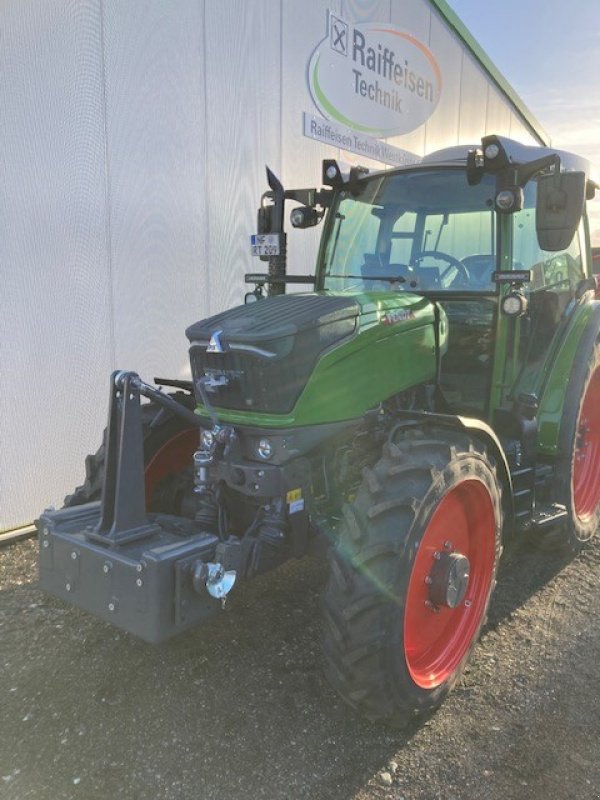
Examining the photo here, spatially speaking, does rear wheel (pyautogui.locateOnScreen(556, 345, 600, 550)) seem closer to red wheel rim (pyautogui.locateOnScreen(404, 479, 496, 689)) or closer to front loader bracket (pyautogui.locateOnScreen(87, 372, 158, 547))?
red wheel rim (pyautogui.locateOnScreen(404, 479, 496, 689))

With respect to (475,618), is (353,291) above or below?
above

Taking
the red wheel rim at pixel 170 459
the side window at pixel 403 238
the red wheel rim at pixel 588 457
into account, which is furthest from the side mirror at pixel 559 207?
the red wheel rim at pixel 170 459

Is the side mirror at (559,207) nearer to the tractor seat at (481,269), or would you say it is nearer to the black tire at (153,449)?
the tractor seat at (481,269)

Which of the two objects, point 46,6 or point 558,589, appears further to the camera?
point 46,6

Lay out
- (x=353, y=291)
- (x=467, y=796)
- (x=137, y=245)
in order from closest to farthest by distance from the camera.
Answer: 1. (x=467, y=796)
2. (x=353, y=291)
3. (x=137, y=245)

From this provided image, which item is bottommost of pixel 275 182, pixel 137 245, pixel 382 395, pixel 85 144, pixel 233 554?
pixel 233 554

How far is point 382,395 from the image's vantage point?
2.86 meters

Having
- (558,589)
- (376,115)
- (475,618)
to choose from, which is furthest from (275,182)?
(376,115)

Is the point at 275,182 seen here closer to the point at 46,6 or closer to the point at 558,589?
the point at 46,6

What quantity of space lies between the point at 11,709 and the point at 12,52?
11.4 feet

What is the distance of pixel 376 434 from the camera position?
9.41 feet

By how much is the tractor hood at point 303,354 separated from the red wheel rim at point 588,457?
1.83 metres

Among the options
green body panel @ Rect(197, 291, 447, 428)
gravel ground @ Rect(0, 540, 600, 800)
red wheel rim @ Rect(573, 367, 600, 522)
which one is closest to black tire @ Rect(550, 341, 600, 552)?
red wheel rim @ Rect(573, 367, 600, 522)

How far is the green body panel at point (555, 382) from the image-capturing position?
3557 millimetres
